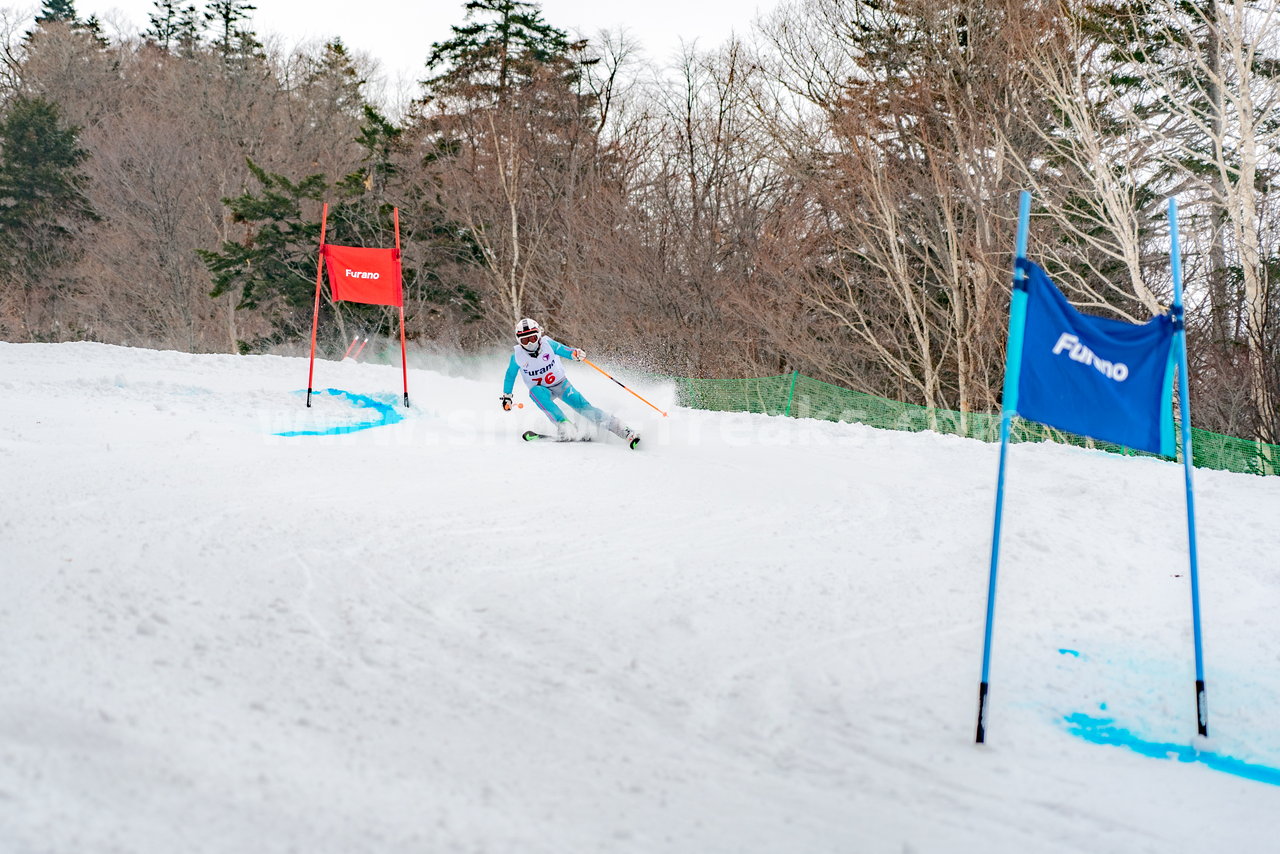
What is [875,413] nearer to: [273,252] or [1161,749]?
[1161,749]

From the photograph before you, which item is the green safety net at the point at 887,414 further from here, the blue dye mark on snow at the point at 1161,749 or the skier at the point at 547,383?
the blue dye mark on snow at the point at 1161,749

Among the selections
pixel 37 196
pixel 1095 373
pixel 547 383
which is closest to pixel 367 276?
pixel 547 383

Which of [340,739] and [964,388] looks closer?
[340,739]

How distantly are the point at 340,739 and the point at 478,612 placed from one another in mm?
1463

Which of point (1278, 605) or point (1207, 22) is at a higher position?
point (1207, 22)

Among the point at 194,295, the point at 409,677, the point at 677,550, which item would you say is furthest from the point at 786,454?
the point at 194,295

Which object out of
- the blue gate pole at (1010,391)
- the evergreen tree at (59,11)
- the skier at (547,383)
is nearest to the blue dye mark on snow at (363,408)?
the skier at (547,383)

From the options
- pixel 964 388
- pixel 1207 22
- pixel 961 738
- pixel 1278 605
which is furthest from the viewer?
pixel 964 388

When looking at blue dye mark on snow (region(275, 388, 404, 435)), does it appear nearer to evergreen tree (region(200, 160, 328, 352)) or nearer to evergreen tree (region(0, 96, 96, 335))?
evergreen tree (region(200, 160, 328, 352))

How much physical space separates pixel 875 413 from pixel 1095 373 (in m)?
10.9

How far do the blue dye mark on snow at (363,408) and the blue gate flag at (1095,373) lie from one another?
8467 mm

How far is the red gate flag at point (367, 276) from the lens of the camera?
11820 millimetres

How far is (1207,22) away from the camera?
12.5m

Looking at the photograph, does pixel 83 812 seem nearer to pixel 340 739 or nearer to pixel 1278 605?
pixel 340 739
